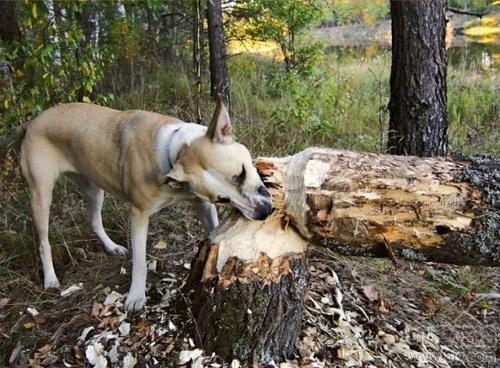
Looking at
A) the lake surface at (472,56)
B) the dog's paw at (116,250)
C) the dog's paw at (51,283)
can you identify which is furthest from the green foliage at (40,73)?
the lake surface at (472,56)

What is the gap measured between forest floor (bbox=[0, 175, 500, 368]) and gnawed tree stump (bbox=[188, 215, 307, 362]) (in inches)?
4.1

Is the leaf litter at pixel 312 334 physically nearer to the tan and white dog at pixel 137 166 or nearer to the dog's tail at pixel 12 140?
the tan and white dog at pixel 137 166

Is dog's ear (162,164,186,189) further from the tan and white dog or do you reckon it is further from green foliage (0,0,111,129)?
green foliage (0,0,111,129)

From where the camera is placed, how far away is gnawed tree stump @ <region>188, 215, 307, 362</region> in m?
2.82

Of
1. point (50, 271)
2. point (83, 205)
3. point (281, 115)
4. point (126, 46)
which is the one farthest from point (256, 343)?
point (126, 46)

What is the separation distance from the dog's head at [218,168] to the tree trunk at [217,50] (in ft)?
14.0

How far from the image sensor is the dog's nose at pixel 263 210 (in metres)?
2.92

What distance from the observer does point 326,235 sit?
9.61ft

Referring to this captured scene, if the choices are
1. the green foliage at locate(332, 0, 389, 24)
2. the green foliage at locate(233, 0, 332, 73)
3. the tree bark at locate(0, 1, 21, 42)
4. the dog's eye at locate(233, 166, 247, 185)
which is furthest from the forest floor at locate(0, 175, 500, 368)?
the green foliage at locate(332, 0, 389, 24)

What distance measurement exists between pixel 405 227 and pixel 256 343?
98 cm

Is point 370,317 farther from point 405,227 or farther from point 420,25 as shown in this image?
point 420,25

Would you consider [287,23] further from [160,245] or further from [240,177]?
[240,177]

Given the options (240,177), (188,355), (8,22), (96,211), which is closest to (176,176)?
(240,177)

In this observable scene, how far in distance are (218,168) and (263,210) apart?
0.39 m
